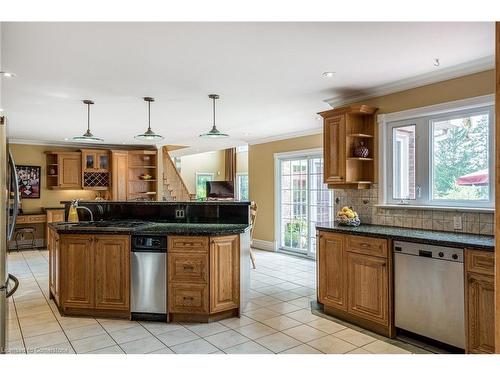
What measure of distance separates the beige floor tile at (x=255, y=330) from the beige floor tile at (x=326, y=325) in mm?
437

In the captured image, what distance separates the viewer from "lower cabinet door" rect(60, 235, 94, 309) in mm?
3787

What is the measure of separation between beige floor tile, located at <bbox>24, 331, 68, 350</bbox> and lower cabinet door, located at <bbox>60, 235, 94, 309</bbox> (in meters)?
0.46

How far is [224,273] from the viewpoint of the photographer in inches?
147

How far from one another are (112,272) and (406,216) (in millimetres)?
3061

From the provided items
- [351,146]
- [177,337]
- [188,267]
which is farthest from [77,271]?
[351,146]

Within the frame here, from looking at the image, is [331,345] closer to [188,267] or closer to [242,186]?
[188,267]

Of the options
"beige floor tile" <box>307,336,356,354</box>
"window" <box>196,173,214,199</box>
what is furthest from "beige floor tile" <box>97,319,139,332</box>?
"window" <box>196,173,214,199</box>

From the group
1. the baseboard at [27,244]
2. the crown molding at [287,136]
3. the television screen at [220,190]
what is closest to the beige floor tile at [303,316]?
the crown molding at [287,136]

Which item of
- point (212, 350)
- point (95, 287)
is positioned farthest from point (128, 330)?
point (212, 350)

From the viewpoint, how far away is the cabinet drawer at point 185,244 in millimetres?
3639
